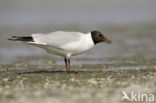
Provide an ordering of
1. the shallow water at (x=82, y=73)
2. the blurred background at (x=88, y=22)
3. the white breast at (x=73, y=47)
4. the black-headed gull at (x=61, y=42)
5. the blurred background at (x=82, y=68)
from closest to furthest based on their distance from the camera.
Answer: the shallow water at (x=82, y=73)
the blurred background at (x=82, y=68)
the black-headed gull at (x=61, y=42)
the white breast at (x=73, y=47)
the blurred background at (x=88, y=22)

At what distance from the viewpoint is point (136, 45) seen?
1761 cm

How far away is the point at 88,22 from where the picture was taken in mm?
28141

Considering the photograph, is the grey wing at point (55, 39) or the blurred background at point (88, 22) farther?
the blurred background at point (88, 22)

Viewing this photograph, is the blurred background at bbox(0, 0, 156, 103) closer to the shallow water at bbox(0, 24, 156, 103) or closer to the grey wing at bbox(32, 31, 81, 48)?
the shallow water at bbox(0, 24, 156, 103)

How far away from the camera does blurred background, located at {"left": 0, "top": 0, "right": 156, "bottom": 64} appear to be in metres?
16.4

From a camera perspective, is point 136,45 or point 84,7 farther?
point 84,7

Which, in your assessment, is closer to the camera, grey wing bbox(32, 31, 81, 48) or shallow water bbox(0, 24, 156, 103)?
shallow water bbox(0, 24, 156, 103)

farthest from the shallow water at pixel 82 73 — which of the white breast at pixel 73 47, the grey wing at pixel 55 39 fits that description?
the grey wing at pixel 55 39

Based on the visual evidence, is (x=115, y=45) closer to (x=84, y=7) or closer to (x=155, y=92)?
(x=155, y=92)

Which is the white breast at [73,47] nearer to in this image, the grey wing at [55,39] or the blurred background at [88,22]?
the grey wing at [55,39]

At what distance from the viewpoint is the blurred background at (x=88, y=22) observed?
53.9 feet

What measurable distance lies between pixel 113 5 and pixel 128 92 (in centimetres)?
3198

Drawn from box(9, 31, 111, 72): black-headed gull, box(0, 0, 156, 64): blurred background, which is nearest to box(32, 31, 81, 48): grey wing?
box(9, 31, 111, 72): black-headed gull

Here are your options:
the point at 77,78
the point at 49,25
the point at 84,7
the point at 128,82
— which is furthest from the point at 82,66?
the point at 84,7
